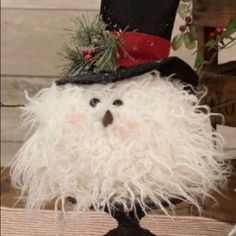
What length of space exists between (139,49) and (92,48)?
0.06m

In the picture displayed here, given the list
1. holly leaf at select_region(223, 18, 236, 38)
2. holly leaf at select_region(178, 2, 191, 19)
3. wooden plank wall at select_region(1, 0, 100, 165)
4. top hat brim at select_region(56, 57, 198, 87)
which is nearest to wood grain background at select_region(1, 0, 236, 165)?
wooden plank wall at select_region(1, 0, 100, 165)

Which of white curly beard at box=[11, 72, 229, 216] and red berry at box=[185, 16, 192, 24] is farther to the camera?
red berry at box=[185, 16, 192, 24]

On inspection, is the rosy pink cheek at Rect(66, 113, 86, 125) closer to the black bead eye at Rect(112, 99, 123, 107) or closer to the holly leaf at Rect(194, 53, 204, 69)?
the black bead eye at Rect(112, 99, 123, 107)

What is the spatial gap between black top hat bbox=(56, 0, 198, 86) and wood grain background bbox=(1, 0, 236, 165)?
0.57 m

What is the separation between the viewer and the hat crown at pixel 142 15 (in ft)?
2.57

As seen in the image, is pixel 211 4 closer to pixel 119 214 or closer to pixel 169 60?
pixel 169 60

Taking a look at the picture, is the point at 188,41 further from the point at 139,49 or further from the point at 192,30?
the point at 139,49

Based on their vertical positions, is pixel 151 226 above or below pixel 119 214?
below

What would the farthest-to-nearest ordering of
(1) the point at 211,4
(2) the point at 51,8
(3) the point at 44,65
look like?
(3) the point at 44,65 < (2) the point at 51,8 < (1) the point at 211,4

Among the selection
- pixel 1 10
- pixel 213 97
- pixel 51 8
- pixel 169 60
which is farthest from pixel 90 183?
pixel 1 10

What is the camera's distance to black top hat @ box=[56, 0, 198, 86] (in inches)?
30.1

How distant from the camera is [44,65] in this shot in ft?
4.75

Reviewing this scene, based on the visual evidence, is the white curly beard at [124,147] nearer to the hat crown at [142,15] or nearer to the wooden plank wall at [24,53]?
the hat crown at [142,15]

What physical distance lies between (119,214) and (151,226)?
0.35 m
